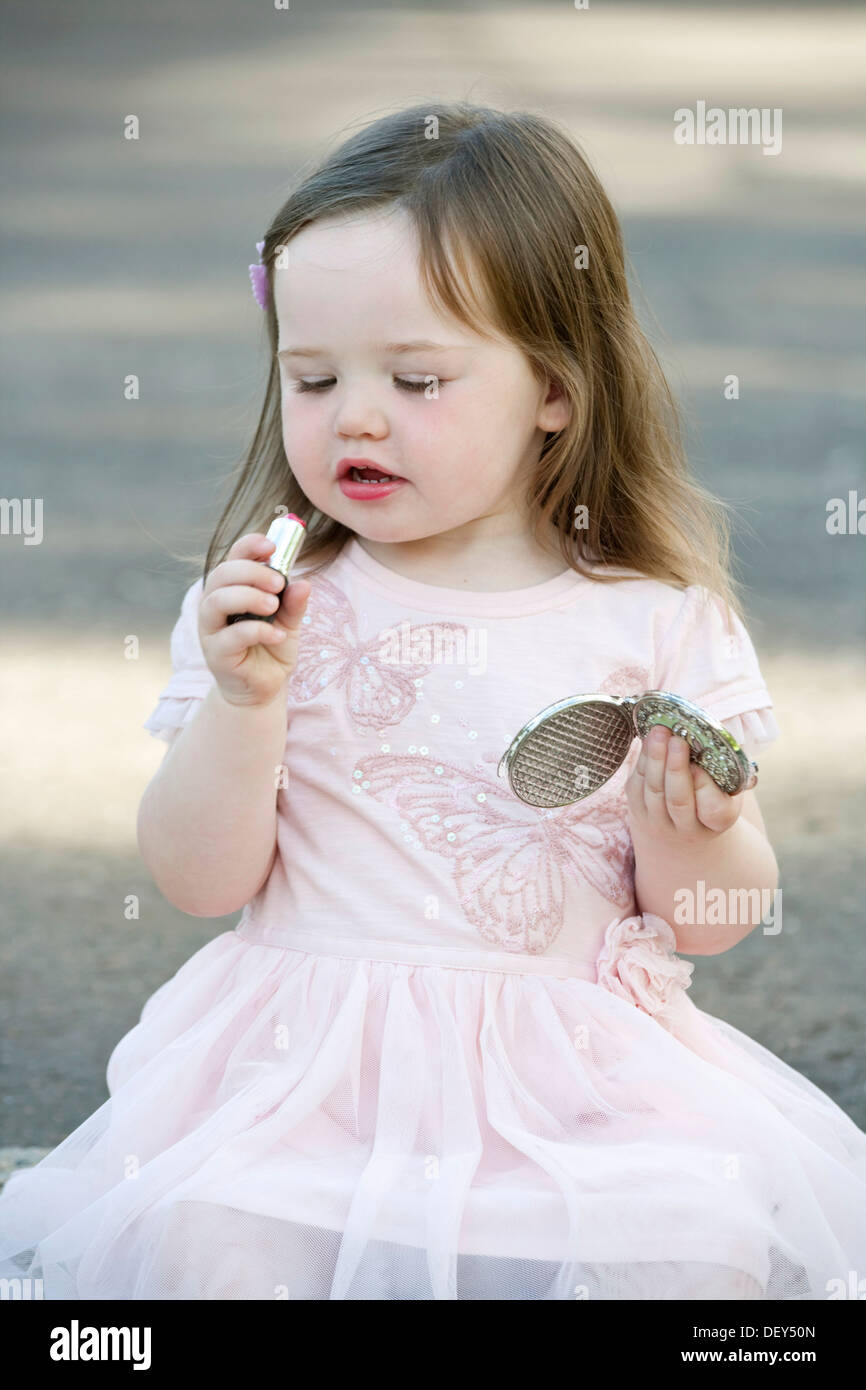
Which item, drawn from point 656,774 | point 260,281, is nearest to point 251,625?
point 656,774

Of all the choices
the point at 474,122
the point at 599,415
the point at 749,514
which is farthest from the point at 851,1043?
the point at 749,514

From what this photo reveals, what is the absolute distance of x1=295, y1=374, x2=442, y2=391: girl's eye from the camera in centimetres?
151

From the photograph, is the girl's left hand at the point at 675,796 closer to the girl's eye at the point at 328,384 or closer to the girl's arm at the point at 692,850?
the girl's arm at the point at 692,850

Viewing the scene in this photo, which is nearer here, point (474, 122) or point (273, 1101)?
point (273, 1101)

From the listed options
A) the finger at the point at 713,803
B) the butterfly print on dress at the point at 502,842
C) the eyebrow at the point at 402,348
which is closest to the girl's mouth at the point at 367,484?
the eyebrow at the point at 402,348

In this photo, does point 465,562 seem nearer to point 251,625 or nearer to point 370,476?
point 370,476

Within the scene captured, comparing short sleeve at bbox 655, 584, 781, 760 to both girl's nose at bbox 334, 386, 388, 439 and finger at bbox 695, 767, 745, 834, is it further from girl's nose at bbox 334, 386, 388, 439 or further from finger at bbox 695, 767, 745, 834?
girl's nose at bbox 334, 386, 388, 439

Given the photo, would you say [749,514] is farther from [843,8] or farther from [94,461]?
[843,8]

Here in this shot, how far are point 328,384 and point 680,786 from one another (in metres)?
0.46

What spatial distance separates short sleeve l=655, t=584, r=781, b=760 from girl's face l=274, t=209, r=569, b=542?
0.23 m

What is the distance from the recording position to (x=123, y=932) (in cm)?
282

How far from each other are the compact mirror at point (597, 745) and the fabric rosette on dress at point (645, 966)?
14 centimetres

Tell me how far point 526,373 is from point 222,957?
604 mm
